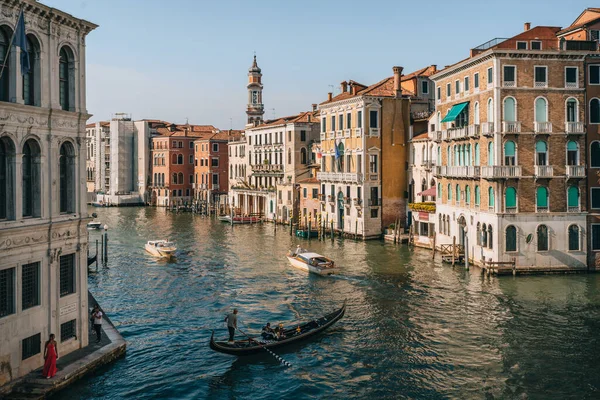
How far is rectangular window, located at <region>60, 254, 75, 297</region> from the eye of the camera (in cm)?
1647

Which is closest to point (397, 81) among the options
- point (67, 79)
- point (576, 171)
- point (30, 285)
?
point (576, 171)

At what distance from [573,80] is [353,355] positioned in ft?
A: 65.2

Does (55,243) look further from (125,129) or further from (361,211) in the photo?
(125,129)

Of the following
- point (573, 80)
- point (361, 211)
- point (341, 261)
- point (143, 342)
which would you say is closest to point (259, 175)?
point (361, 211)

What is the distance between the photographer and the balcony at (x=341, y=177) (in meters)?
46.6

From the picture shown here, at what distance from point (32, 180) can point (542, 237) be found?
24313 mm

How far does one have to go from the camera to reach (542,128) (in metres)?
30.8

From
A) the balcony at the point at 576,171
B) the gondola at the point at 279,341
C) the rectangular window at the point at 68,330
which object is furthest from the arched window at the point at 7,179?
the balcony at the point at 576,171

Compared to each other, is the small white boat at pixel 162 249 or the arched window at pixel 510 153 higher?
the arched window at pixel 510 153

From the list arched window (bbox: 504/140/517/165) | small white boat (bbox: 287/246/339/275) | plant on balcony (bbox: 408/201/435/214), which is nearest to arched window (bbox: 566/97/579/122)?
arched window (bbox: 504/140/517/165)

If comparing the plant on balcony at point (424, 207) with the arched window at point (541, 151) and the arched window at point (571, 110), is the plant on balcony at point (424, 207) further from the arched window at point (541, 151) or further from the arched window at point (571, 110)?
the arched window at point (571, 110)

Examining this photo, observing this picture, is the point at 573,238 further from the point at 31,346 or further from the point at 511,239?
the point at 31,346

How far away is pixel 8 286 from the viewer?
14.7 metres

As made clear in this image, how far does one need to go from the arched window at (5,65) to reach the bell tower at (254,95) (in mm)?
70755
